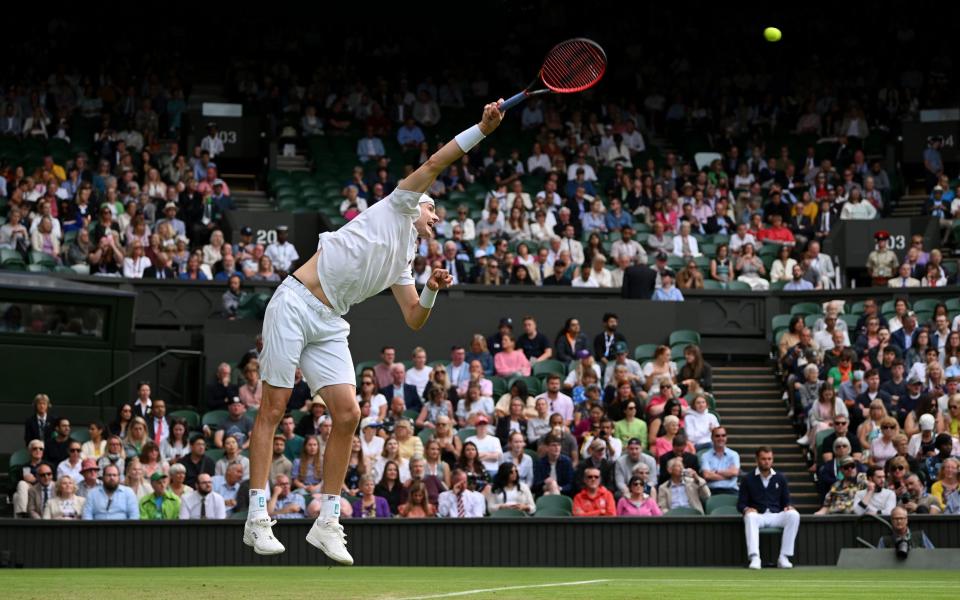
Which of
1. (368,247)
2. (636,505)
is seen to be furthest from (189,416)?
(368,247)

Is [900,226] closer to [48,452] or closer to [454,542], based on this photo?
[454,542]

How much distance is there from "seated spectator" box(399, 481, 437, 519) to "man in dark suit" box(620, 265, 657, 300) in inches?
279

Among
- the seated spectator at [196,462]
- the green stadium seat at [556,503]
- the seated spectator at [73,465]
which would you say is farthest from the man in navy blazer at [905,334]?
the seated spectator at [73,465]

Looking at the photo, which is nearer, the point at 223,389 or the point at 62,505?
the point at 62,505

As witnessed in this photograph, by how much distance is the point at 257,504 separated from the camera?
9.09 metres

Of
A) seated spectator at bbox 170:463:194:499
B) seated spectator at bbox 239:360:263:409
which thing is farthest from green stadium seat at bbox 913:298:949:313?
seated spectator at bbox 170:463:194:499

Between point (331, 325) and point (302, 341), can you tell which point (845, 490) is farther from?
point (302, 341)

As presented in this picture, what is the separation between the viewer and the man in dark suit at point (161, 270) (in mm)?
23359

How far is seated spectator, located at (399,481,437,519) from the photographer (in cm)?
1720

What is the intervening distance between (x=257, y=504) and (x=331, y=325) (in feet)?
3.79

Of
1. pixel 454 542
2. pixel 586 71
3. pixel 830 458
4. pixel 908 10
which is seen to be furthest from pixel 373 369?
pixel 908 10

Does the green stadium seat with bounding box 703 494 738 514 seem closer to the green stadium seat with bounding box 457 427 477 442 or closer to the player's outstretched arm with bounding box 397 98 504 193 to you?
the green stadium seat with bounding box 457 427 477 442

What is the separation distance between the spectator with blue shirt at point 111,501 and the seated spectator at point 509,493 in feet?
13.2

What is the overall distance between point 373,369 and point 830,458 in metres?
6.05
